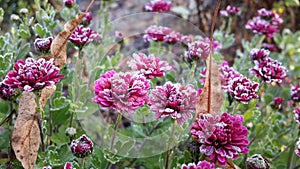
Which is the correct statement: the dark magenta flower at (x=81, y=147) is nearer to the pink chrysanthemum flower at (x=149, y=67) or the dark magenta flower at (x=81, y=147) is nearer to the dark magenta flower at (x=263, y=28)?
the pink chrysanthemum flower at (x=149, y=67)

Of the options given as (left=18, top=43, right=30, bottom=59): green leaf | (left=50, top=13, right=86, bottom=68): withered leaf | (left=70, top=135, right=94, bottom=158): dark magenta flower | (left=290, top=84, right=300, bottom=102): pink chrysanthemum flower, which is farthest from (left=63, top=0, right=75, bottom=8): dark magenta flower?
(left=290, top=84, right=300, bottom=102): pink chrysanthemum flower

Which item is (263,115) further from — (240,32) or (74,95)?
(240,32)

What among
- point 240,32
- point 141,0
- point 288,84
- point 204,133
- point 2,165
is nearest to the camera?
point 204,133

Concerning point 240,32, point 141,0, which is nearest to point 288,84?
point 240,32

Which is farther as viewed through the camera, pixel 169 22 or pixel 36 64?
pixel 169 22

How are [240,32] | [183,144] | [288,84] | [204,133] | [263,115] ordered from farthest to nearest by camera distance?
[240,32] < [288,84] < [263,115] < [183,144] < [204,133]

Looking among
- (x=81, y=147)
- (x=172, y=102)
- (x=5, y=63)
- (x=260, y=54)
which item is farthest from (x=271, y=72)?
(x=5, y=63)

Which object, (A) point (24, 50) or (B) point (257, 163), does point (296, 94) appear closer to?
(B) point (257, 163)
